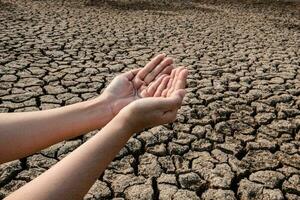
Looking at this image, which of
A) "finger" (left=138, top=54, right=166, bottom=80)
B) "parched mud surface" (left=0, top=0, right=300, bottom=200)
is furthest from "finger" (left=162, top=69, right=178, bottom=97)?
"parched mud surface" (left=0, top=0, right=300, bottom=200)

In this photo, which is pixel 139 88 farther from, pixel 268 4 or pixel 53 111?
pixel 268 4

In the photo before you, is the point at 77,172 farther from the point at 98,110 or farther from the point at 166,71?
the point at 166,71

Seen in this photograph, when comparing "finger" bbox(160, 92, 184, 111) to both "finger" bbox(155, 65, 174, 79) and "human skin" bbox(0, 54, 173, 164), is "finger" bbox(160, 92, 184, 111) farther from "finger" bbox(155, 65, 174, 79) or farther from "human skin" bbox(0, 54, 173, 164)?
"finger" bbox(155, 65, 174, 79)

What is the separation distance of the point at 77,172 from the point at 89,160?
5cm

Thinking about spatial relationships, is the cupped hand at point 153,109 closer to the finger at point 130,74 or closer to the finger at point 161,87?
the finger at point 161,87

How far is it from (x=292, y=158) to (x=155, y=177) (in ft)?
2.89

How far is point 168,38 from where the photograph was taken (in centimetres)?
532

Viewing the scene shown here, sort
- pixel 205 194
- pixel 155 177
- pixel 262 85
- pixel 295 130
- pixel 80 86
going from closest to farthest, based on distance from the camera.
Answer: pixel 205 194 → pixel 155 177 → pixel 295 130 → pixel 80 86 → pixel 262 85

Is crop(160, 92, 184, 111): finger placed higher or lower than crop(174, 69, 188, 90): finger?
lower

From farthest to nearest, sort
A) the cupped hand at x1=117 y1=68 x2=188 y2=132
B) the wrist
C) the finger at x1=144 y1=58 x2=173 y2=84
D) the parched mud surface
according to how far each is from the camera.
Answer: the parched mud surface → the finger at x1=144 y1=58 x2=173 y2=84 → the wrist → the cupped hand at x1=117 y1=68 x2=188 y2=132

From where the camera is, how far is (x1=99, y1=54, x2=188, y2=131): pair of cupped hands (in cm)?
128

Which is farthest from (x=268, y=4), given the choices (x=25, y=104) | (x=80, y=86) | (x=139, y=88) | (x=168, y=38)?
(x=139, y=88)

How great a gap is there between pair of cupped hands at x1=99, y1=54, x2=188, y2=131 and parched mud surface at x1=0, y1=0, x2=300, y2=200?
602mm

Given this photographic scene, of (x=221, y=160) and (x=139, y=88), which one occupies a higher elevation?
(x=139, y=88)
